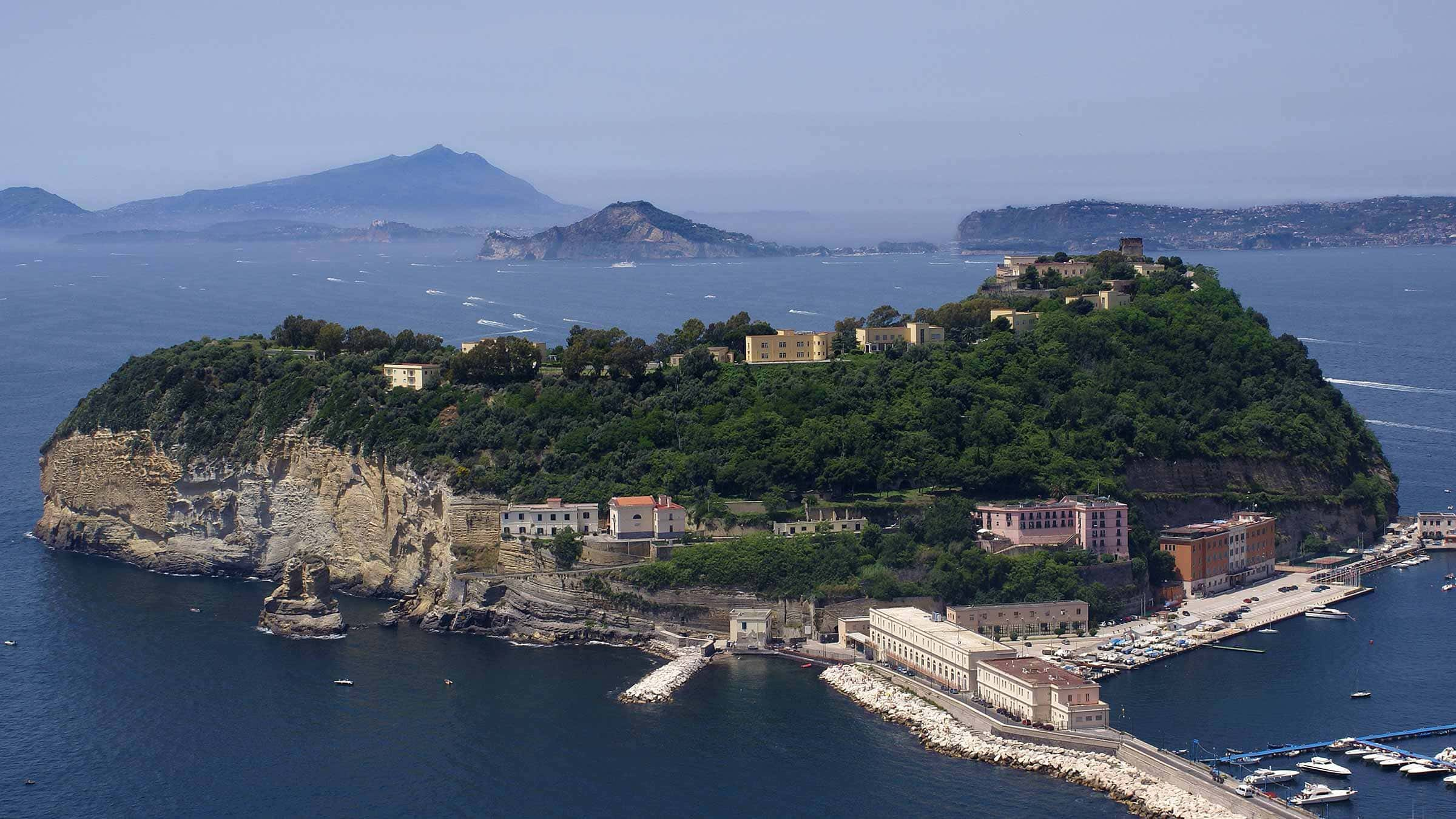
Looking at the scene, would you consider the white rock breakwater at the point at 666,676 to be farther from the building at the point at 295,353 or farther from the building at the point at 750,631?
the building at the point at 295,353

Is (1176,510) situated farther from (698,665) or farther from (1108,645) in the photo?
(698,665)

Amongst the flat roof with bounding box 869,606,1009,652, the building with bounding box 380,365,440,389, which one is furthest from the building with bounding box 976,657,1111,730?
the building with bounding box 380,365,440,389

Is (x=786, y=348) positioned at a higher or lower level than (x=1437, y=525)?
higher

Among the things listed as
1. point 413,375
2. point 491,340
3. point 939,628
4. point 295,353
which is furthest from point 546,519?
point 295,353

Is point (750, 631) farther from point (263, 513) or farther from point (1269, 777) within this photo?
point (263, 513)

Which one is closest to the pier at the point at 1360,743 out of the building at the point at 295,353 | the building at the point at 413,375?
the building at the point at 413,375

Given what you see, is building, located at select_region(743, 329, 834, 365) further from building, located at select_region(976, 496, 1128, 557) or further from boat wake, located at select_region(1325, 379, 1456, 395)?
boat wake, located at select_region(1325, 379, 1456, 395)
